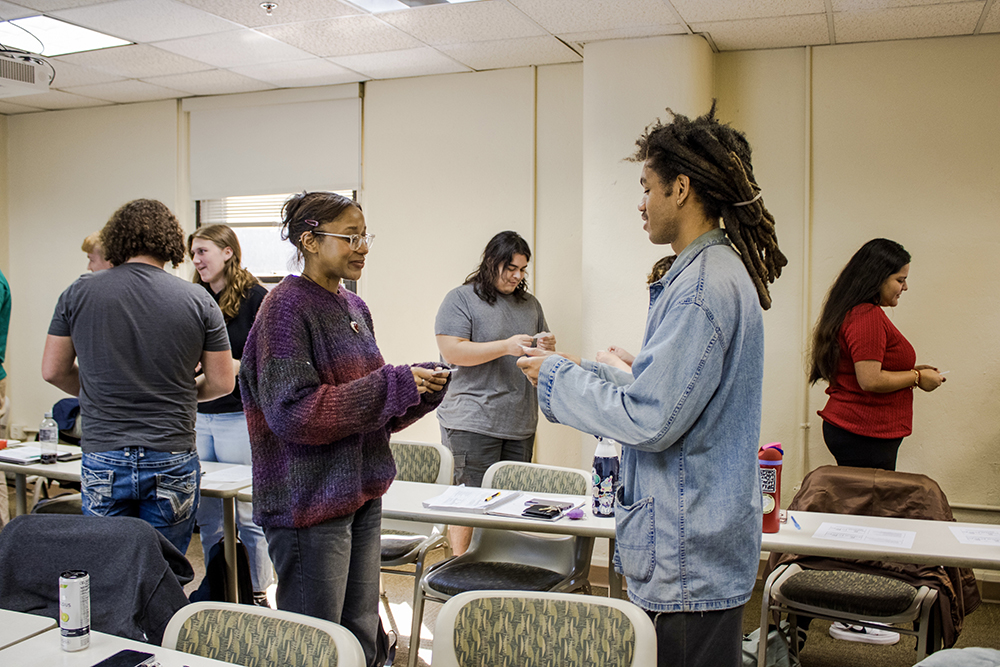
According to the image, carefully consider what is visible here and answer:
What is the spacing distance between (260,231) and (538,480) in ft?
10.1

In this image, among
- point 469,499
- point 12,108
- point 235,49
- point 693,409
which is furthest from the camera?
point 12,108

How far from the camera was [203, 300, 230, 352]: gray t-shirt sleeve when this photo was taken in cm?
277

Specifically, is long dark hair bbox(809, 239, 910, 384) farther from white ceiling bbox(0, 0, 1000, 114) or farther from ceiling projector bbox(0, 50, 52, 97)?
ceiling projector bbox(0, 50, 52, 97)

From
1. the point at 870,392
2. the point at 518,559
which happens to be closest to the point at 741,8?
the point at 870,392

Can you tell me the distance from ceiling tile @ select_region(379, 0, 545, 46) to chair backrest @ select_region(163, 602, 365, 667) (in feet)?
9.32

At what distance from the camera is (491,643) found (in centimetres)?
168

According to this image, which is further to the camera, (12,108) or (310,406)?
(12,108)

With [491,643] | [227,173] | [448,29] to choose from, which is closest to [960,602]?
[491,643]

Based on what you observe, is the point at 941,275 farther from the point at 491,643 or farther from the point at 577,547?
the point at 491,643

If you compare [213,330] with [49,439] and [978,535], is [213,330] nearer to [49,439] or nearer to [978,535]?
[49,439]

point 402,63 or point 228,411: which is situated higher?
point 402,63

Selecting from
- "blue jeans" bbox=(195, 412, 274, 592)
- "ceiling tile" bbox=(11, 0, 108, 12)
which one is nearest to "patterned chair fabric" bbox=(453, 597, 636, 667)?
"blue jeans" bbox=(195, 412, 274, 592)

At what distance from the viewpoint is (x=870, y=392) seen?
3.54m

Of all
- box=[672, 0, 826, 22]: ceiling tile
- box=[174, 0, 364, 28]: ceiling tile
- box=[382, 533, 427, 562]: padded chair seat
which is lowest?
box=[382, 533, 427, 562]: padded chair seat
